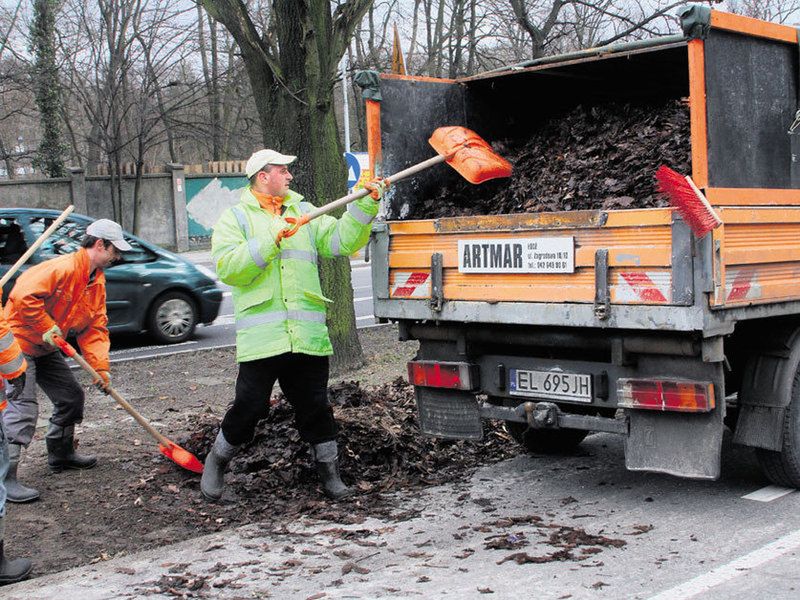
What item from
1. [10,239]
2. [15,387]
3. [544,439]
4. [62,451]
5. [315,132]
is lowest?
[544,439]

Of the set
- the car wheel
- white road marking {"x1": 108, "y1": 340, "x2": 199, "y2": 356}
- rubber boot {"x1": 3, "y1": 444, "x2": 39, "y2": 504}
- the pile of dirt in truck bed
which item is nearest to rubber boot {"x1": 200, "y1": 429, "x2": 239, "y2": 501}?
rubber boot {"x1": 3, "y1": 444, "x2": 39, "y2": 504}

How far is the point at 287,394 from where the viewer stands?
5414 millimetres

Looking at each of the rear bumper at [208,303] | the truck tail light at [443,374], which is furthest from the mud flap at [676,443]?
the rear bumper at [208,303]

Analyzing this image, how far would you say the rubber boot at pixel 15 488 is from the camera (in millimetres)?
5363

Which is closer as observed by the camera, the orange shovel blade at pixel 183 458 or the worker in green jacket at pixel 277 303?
the worker in green jacket at pixel 277 303

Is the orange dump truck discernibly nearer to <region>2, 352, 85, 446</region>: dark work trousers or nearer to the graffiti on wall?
<region>2, 352, 85, 446</region>: dark work trousers

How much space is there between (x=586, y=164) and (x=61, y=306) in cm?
316

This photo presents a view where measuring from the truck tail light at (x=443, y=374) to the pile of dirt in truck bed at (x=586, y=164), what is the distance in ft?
3.05

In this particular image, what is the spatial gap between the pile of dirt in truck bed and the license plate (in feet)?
2.98

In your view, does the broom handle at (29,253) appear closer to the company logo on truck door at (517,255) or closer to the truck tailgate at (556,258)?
the truck tailgate at (556,258)

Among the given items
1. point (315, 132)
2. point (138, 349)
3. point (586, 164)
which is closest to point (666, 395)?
point (586, 164)

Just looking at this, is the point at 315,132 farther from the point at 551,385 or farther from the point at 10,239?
the point at 551,385

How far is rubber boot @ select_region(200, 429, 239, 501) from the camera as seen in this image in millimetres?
5340

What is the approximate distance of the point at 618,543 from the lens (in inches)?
176
